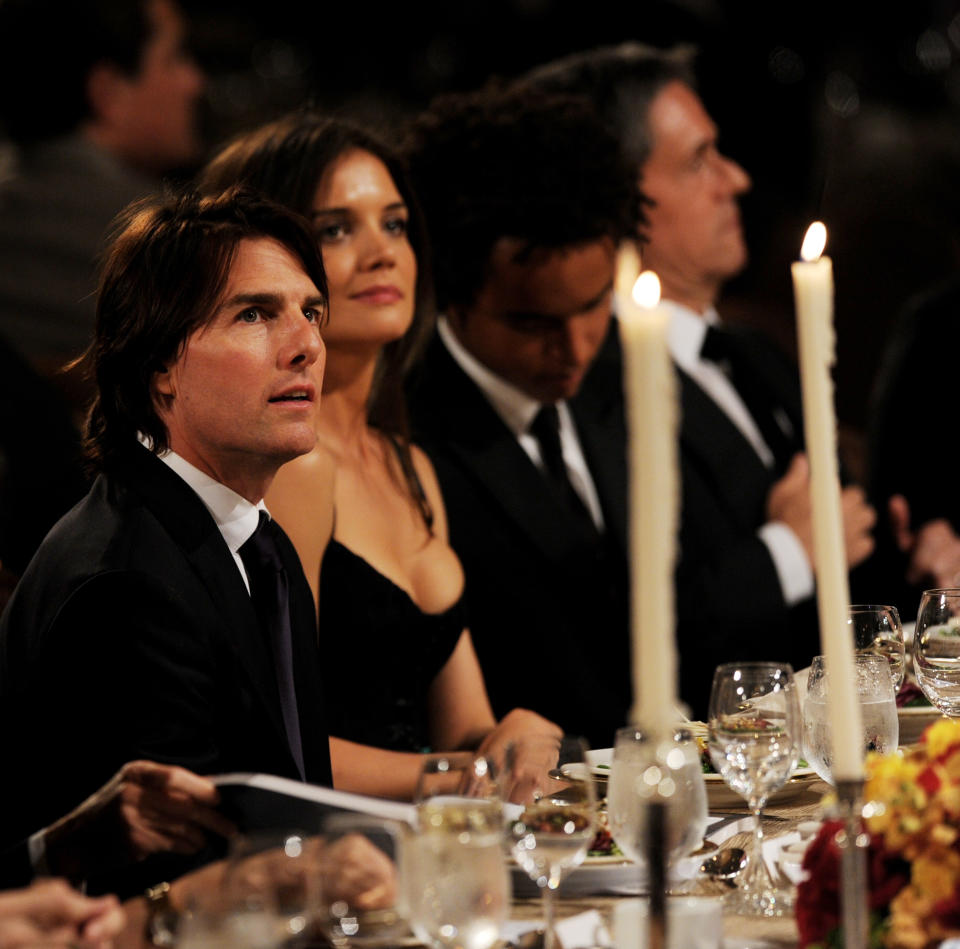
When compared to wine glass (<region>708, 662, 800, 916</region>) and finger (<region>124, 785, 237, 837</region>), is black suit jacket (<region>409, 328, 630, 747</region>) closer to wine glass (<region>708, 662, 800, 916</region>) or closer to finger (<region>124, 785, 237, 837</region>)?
wine glass (<region>708, 662, 800, 916</region>)

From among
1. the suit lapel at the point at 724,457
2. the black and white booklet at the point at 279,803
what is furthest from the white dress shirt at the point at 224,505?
the suit lapel at the point at 724,457

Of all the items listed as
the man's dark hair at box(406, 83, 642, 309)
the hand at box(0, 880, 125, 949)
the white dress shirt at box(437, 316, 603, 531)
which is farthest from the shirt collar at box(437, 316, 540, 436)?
the hand at box(0, 880, 125, 949)

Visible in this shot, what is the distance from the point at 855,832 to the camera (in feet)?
3.61

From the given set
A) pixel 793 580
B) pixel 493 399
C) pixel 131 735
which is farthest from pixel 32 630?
pixel 793 580

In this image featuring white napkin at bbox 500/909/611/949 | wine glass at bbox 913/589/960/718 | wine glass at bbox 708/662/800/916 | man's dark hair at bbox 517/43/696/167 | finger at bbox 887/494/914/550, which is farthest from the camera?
man's dark hair at bbox 517/43/696/167

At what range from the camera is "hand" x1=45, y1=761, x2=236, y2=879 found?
1.48 m

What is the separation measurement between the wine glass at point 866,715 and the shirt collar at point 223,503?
793mm

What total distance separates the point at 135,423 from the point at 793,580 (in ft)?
6.08

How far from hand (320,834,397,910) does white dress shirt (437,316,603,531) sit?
2051 mm

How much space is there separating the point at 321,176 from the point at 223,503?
36.9 inches

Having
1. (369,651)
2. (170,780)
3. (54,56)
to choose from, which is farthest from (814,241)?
(54,56)

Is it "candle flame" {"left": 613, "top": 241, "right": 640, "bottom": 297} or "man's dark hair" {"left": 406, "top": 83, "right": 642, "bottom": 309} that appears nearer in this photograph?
"candle flame" {"left": 613, "top": 241, "right": 640, "bottom": 297}

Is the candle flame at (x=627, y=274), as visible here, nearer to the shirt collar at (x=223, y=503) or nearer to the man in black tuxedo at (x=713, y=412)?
the shirt collar at (x=223, y=503)

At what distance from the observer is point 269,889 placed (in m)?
1.14
